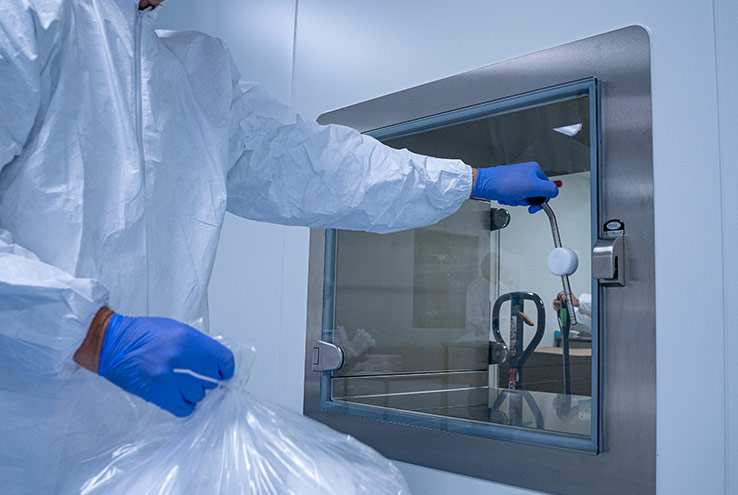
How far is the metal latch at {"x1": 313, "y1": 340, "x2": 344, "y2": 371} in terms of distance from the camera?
153 centimetres

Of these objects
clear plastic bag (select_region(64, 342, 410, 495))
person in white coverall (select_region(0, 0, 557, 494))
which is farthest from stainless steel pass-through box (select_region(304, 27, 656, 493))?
clear plastic bag (select_region(64, 342, 410, 495))

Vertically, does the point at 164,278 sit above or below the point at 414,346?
above

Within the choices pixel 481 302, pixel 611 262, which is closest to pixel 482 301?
pixel 481 302

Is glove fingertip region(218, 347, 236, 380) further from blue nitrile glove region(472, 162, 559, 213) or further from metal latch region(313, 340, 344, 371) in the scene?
metal latch region(313, 340, 344, 371)

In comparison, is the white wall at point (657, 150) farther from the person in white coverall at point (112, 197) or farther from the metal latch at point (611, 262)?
the person in white coverall at point (112, 197)

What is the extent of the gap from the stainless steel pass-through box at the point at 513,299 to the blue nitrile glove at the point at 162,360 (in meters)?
0.66

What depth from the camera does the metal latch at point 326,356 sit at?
153 centimetres

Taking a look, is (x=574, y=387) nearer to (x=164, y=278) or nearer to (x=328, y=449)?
(x=328, y=449)

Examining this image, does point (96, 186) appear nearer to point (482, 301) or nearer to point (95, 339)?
point (95, 339)

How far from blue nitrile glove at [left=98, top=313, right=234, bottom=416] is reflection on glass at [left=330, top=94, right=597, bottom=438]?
672mm

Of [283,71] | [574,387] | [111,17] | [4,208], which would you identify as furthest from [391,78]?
[4,208]

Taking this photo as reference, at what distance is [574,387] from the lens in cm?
113

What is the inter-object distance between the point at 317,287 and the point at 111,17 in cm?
83

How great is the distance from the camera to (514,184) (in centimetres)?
118
